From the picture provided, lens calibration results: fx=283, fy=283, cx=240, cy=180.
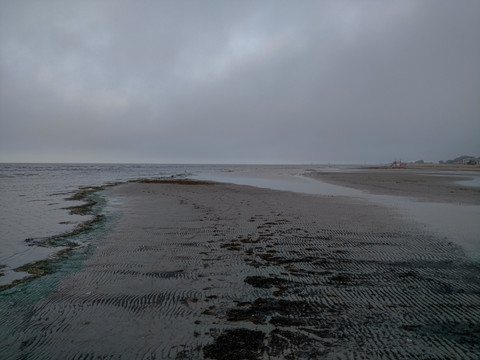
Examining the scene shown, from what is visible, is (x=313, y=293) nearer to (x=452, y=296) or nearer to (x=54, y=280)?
(x=452, y=296)

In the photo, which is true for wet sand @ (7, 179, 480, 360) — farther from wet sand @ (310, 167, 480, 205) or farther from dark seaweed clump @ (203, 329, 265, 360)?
wet sand @ (310, 167, 480, 205)

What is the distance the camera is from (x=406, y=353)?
3.56 metres

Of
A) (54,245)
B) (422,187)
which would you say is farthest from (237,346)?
(422,187)

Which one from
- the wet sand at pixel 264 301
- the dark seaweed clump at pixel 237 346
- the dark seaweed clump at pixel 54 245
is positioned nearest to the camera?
the dark seaweed clump at pixel 237 346

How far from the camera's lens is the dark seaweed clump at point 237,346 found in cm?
345

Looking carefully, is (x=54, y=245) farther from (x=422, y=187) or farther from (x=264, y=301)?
(x=422, y=187)

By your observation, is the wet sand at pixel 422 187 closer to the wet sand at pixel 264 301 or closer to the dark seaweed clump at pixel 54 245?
the wet sand at pixel 264 301

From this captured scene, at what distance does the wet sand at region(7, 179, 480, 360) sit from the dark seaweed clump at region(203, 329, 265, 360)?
0.01 meters

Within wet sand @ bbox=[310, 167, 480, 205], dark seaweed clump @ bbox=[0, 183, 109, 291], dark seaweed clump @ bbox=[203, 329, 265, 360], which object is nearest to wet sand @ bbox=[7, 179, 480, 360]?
dark seaweed clump @ bbox=[203, 329, 265, 360]

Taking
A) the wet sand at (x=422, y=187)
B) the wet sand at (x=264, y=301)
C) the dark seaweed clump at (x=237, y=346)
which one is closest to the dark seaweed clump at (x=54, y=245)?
the wet sand at (x=264, y=301)

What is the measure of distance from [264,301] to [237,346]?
4.29 ft

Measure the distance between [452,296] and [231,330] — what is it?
162 inches

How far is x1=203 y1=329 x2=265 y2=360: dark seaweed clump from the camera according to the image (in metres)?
3.45

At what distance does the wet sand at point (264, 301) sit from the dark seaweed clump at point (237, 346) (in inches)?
0.6
